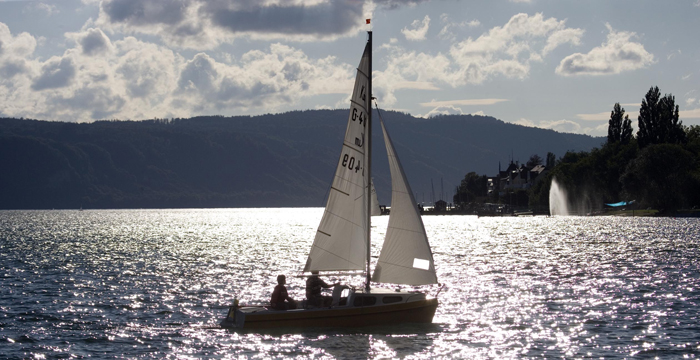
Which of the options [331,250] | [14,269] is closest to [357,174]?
[331,250]

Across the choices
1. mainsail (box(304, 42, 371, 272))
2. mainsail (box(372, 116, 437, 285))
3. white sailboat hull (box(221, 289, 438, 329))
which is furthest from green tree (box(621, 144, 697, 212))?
mainsail (box(304, 42, 371, 272))

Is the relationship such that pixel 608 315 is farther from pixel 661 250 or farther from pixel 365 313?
pixel 661 250

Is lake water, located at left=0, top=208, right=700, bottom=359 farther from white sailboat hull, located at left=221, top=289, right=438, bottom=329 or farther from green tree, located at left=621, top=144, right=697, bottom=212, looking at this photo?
green tree, located at left=621, top=144, right=697, bottom=212

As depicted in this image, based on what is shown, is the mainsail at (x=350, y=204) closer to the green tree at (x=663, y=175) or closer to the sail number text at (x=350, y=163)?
the sail number text at (x=350, y=163)

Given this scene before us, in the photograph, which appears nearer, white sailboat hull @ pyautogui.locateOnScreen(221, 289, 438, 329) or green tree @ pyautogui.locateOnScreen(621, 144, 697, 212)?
white sailboat hull @ pyautogui.locateOnScreen(221, 289, 438, 329)

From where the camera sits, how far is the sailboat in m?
33.0

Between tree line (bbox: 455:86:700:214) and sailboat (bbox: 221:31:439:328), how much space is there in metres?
129

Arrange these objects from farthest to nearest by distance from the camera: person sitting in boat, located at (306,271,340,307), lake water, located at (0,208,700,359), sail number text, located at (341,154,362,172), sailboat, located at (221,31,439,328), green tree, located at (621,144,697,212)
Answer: green tree, located at (621,144,697,212)
person sitting in boat, located at (306,271,340,307)
sailboat, located at (221,31,439,328)
sail number text, located at (341,154,362,172)
lake water, located at (0,208,700,359)

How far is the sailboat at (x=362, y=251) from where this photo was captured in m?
33.0

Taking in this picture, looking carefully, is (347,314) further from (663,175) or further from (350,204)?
(663,175)

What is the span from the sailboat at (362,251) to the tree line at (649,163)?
12884 centimetres

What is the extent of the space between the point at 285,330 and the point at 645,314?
62.4ft

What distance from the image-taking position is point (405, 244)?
34.2 meters

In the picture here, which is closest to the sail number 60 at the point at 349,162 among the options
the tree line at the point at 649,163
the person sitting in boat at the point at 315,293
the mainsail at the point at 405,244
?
A: the mainsail at the point at 405,244
